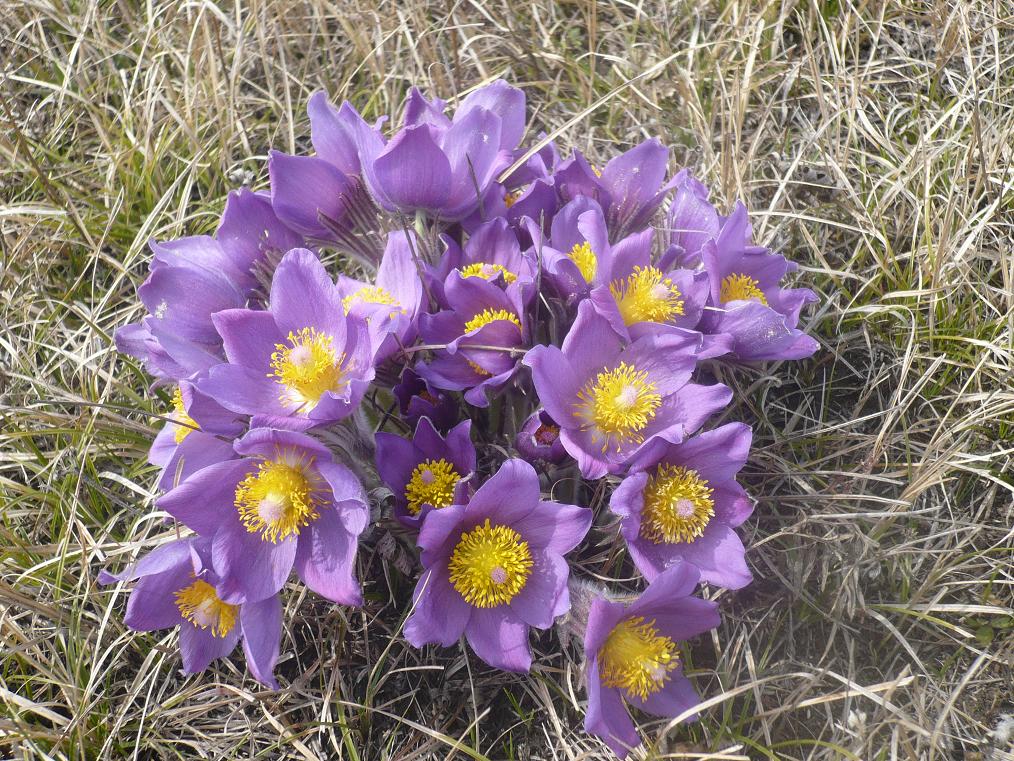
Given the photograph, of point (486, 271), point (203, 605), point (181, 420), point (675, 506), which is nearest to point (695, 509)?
point (675, 506)

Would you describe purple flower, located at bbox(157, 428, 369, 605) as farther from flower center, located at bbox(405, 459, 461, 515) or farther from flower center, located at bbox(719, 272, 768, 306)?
flower center, located at bbox(719, 272, 768, 306)

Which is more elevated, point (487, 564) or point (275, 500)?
point (275, 500)

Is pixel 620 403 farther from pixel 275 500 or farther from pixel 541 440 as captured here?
pixel 275 500

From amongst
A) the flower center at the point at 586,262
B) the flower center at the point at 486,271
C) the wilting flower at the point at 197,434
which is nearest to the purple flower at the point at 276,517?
the wilting flower at the point at 197,434

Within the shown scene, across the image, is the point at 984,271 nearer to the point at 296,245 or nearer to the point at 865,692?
the point at 865,692

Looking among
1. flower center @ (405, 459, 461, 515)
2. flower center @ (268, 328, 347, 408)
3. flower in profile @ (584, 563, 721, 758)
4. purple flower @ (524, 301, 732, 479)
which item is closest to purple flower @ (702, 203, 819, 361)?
purple flower @ (524, 301, 732, 479)

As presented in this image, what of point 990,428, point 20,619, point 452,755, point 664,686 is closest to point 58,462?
point 20,619
